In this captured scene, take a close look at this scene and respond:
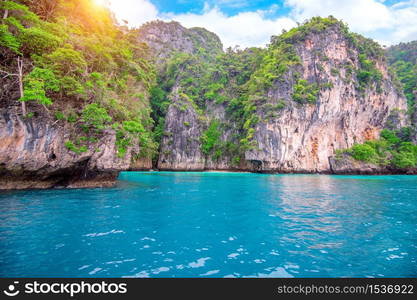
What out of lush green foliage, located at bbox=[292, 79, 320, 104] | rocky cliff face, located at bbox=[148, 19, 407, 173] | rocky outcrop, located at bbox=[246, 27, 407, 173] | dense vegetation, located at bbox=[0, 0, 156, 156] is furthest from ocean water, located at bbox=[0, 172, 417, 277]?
lush green foliage, located at bbox=[292, 79, 320, 104]

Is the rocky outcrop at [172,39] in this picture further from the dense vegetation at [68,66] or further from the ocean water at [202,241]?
the ocean water at [202,241]

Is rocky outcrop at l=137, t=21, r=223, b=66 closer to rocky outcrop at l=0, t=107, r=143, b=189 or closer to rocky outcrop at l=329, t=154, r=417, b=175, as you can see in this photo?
rocky outcrop at l=329, t=154, r=417, b=175

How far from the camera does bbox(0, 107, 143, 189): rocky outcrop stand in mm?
10648

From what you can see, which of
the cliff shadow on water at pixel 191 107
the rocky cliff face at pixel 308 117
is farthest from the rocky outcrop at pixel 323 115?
the cliff shadow on water at pixel 191 107

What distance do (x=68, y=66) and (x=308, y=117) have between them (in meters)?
34.9

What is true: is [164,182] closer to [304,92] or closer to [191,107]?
[191,107]

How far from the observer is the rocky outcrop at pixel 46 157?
10.6 metres

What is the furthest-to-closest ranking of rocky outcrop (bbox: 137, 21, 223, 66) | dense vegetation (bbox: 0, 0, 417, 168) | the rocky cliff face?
rocky outcrop (bbox: 137, 21, 223, 66) → the rocky cliff face → dense vegetation (bbox: 0, 0, 417, 168)

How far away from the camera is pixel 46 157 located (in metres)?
12.0

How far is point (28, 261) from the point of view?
12.9ft

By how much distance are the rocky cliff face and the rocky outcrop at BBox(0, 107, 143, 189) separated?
2512 centimetres

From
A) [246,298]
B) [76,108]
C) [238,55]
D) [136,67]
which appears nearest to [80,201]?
[76,108]

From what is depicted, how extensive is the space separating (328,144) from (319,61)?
14.7 m

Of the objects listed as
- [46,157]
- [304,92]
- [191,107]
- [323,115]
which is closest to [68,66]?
[46,157]
